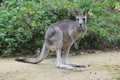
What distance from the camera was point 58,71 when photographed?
21.4 feet

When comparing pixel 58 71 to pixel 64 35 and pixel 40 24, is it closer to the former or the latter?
pixel 64 35

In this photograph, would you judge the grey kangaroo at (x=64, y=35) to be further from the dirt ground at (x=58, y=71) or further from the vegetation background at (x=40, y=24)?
the vegetation background at (x=40, y=24)

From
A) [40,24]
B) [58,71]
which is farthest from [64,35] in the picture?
[40,24]

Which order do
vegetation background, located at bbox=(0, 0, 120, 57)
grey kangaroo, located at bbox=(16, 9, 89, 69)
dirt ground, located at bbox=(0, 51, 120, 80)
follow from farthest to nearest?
vegetation background, located at bbox=(0, 0, 120, 57) → grey kangaroo, located at bbox=(16, 9, 89, 69) → dirt ground, located at bbox=(0, 51, 120, 80)

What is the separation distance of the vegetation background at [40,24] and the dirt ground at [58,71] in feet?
2.49

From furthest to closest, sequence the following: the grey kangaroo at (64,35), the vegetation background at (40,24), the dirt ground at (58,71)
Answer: the vegetation background at (40,24), the grey kangaroo at (64,35), the dirt ground at (58,71)

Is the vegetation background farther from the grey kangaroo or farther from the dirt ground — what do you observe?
the grey kangaroo

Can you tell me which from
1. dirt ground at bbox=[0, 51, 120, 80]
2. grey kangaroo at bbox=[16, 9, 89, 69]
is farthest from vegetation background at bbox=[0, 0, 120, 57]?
grey kangaroo at bbox=[16, 9, 89, 69]

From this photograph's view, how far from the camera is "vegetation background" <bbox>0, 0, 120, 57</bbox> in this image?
845 cm

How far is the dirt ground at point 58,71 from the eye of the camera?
6.06 m

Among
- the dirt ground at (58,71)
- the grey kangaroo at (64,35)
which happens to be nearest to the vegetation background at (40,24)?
the dirt ground at (58,71)

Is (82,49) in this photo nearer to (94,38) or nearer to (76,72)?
(94,38)

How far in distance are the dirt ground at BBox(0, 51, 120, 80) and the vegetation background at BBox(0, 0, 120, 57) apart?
0.76 m

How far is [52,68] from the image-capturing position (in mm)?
6801
